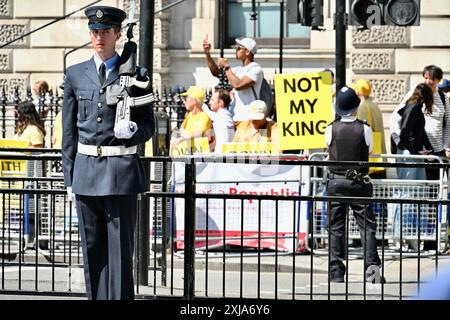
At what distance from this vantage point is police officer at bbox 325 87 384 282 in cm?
1144

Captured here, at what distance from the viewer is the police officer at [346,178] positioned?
11.4 m

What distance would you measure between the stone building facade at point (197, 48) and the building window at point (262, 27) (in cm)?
23

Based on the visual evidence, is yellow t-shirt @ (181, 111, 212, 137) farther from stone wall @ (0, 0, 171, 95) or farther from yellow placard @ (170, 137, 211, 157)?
stone wall @ (0, 0, 171, 95)

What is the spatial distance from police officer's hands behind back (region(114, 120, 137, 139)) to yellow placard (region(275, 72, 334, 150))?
485cm

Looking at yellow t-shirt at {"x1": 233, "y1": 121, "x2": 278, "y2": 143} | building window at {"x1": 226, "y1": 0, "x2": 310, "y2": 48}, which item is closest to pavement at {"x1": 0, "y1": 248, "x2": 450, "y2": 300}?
yellow t-shirt at {"x1": 233, "y1": 121, "x2": 278, "y2": 143}

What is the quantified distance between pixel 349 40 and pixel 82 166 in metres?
12.8

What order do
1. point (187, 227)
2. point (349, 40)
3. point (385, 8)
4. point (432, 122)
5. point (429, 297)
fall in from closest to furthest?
point (429, 297), point (187, 227), point (385, 8), point (432, 122), point (349, 40)

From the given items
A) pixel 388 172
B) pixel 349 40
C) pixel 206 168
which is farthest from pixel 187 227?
pixel 349 40

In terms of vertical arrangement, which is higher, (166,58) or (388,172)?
(166,58)

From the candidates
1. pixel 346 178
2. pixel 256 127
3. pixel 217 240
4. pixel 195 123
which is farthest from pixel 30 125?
pixel 346 178

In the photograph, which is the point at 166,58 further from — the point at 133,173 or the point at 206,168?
the point at 133,173

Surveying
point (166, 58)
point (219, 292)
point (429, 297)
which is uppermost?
point (166, 58)

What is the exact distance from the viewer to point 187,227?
10117 mm

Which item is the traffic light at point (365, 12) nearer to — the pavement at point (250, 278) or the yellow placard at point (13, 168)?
the pavement at point (250, 278)
